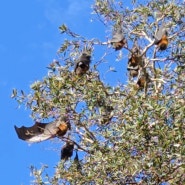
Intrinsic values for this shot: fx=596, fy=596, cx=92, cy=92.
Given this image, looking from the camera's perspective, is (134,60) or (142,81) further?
(134,60)

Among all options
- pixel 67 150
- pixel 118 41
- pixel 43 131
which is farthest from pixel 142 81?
pixel 43 131

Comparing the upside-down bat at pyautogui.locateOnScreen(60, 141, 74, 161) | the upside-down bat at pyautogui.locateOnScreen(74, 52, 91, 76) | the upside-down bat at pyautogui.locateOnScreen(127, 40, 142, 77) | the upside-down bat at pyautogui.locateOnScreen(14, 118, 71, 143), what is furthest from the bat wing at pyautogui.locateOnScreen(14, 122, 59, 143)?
the upside-down bat at pyautogui.locateOnScreen(127, 40, 142, 77)

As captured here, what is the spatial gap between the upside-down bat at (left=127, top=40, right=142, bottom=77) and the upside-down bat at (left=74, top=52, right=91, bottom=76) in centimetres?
61

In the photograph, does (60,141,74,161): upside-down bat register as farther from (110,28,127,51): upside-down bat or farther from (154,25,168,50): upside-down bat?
(154,25,168,50): upside-down bat

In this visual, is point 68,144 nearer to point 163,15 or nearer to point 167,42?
point 167,42

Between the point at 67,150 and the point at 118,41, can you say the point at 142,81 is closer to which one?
the point at 118,41

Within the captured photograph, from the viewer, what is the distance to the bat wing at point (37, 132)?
7.98 meters

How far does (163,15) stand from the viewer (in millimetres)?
9430

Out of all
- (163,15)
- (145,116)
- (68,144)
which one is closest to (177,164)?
(145,116)

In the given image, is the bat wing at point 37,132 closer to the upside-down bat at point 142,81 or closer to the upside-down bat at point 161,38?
the upside-down bat at point 142,81

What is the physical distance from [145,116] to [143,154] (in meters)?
0.47

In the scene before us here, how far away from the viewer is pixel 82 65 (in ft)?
28.1

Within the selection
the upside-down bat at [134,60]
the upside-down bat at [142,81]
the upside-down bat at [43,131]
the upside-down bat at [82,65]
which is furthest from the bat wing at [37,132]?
the upside-down bat at [134,60]

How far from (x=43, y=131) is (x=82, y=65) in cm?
119
